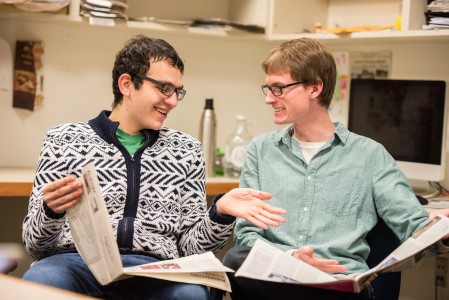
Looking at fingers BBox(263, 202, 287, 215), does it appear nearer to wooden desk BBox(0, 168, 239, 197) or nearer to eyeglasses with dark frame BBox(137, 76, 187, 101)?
eyeglasses with dark frame BBox(137, 76, 187, 101)

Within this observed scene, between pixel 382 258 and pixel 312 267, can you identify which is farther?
pixel 382 258

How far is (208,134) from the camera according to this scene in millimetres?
2996

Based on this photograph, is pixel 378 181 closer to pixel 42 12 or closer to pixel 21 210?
pixel 42 12

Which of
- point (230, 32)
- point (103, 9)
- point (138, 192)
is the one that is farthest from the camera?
point (230, 32)

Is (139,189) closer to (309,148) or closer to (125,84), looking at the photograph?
(125,84)

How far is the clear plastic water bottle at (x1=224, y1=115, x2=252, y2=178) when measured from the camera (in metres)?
3.01

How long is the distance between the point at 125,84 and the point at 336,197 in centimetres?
71

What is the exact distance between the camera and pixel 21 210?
2949 mm

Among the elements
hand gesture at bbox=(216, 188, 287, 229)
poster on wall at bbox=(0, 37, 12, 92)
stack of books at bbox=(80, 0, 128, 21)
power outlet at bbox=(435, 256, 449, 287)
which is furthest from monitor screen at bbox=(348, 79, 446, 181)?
poster on wall at bbox=(0, 37, 12, 92)

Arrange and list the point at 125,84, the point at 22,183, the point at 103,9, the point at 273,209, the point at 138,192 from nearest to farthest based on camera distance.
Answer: the point at 273,209
the point at 138,192
the point at 125,84
the point at 22,183
the point at 103,9

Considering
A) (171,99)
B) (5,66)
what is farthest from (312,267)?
(5,66)

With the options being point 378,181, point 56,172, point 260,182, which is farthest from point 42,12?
point 378,181

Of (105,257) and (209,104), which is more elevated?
(209,104)

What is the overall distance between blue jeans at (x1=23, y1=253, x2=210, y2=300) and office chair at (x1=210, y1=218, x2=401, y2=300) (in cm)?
14
